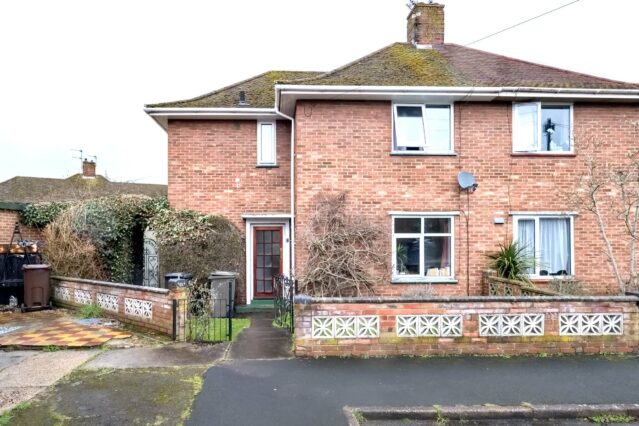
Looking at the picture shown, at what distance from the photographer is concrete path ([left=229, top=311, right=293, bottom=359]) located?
649cm

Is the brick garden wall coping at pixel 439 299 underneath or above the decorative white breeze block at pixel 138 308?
above

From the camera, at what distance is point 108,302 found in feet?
28.7

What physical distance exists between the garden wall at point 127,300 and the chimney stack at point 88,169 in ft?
69.5

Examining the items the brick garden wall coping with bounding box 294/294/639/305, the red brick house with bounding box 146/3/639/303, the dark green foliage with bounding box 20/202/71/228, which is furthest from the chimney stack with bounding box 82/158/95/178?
the brick garden wall coping with bounding box 294/294/639/305

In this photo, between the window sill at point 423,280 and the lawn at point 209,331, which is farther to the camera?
the window sill at point 423,280

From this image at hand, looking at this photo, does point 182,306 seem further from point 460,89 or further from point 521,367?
point 460,89

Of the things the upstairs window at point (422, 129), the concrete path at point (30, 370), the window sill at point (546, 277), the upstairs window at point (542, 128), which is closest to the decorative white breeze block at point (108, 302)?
the concrete path at point (30, 370)

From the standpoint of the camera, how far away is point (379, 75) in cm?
1052

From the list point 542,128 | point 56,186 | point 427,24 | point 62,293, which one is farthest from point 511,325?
point 56,186

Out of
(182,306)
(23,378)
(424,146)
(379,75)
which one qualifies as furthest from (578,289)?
(23,378)

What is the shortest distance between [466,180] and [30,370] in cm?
907

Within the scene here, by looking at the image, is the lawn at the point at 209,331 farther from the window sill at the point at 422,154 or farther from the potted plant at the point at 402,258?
the window sill at the point at 422,154

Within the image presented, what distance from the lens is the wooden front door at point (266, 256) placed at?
11812 mm

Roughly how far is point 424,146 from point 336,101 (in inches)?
93.9
